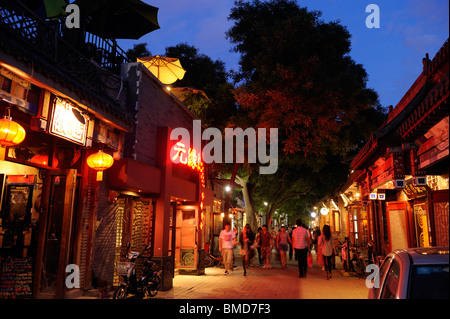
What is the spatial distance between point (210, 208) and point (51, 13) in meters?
13.8

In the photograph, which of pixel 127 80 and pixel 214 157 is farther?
pixel 214 157

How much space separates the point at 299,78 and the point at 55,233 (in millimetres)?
10353

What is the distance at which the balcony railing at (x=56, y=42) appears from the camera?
6148 mm

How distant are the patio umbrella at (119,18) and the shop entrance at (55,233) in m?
4.94

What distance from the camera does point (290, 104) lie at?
1393 cm

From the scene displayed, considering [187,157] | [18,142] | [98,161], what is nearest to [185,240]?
[187,157]

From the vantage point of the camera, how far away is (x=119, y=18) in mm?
10656

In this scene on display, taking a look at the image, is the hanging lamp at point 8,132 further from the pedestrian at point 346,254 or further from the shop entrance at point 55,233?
the pedestrian at point 346,254

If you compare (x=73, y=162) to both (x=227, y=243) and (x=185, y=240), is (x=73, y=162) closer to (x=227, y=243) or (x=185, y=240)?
(x=185, y=240)

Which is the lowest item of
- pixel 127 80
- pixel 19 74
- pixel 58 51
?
pixel 19 74

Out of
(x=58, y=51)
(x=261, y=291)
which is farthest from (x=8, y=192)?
(x=261, y=291)

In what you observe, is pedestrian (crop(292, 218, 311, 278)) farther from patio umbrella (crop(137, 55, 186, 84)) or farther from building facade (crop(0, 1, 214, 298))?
patio umbrella (crop(137, 55, 186, 84))

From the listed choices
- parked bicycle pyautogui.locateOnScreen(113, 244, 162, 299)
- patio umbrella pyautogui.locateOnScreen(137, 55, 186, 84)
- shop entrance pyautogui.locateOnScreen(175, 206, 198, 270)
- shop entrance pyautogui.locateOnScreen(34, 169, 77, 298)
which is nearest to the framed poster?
shop entrance pyautogui.locateOnScreen(34, 169, 77, 298)

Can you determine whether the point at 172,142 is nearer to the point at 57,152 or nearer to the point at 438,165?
the point at 57,152
